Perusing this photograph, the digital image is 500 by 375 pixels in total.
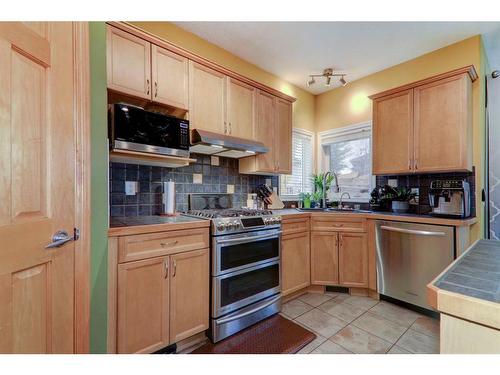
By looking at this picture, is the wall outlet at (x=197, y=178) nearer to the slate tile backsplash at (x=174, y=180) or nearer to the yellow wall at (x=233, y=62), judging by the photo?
the slate tile backsplash at (x=174, y=180)

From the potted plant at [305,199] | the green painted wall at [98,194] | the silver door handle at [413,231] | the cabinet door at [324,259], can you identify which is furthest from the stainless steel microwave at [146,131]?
the silver door handle at [413,231]

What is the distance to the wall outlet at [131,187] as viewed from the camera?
1.94 metres

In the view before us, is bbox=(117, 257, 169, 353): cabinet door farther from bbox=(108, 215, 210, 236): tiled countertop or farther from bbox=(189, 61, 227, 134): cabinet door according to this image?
bbox=(189, 61, 227, 134): cabinet door

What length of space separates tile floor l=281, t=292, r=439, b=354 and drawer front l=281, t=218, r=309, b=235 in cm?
73

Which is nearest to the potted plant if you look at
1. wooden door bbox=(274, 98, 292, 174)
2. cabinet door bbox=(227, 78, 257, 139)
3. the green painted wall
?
wooden door bbox=(274, 98, 292, 174)

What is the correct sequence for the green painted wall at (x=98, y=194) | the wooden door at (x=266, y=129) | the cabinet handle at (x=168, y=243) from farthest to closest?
the wooden door at (x=266, y=129), the cabinet handle at (x=168, y=243), the green painted wall at (x=98, y=194)

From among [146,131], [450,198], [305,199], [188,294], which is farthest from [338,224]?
[146,131]

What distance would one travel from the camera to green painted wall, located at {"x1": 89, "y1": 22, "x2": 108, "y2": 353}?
1214 mm

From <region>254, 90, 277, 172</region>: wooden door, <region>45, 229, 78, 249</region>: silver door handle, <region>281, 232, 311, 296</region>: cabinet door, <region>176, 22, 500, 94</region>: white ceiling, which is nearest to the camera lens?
<region>45, 229, 78, 249</region>: silver door handle

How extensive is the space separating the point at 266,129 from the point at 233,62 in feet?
2.82

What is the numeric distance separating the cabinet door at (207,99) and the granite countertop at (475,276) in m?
1.94

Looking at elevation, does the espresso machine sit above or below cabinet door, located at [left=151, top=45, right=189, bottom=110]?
below
